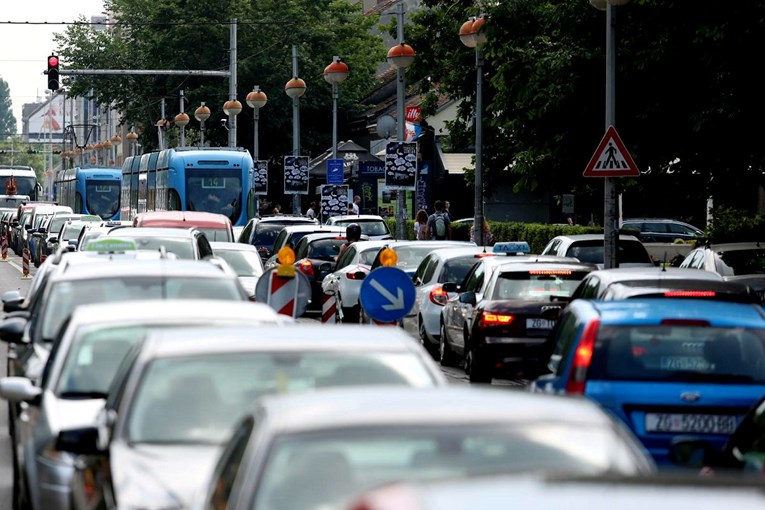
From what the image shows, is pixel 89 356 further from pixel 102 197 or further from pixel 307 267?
→ pixel 102 197

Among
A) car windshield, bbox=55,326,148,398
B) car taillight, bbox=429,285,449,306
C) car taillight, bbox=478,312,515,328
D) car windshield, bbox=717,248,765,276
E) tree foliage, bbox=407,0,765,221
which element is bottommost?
car taillight, bbox=429,285,449,306

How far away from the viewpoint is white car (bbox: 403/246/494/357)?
22.5 metres

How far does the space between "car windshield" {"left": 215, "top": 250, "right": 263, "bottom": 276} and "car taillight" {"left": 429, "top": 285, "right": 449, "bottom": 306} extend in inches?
94.6

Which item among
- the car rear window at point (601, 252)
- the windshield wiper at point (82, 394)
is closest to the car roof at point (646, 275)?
the windshield wiper at point (82, 394)

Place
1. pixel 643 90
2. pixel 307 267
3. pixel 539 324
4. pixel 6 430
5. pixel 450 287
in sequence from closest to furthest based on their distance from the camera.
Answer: pixel 6 430 < pixel 539 324 < pixel 450 287 < pixel 643 90 < pixel 307 267

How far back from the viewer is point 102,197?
233ft

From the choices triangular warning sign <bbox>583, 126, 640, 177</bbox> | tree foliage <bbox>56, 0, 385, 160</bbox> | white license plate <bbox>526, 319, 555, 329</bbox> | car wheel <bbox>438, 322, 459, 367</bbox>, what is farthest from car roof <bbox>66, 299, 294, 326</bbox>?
tree foliage <bbox>56, 0, 385, 160</bbox>

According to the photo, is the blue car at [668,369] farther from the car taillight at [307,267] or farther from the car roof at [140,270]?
the car taillight at [307,267]

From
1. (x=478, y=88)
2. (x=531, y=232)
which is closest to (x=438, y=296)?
(x=478, y=88)

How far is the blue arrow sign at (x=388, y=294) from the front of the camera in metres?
18.2

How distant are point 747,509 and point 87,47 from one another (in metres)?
84.9

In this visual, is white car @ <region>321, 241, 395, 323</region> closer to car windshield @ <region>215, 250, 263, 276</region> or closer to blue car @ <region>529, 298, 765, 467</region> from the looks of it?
car windshield @ <region>215, 250, 263, 276</region>

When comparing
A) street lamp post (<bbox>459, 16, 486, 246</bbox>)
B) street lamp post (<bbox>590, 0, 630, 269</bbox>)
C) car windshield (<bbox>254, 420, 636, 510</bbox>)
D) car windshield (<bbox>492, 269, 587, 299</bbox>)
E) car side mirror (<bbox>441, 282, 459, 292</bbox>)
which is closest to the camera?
car windshield (<bbox>254, 420, 636, 510</bbox>)

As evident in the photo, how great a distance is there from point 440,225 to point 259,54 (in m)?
44.4
